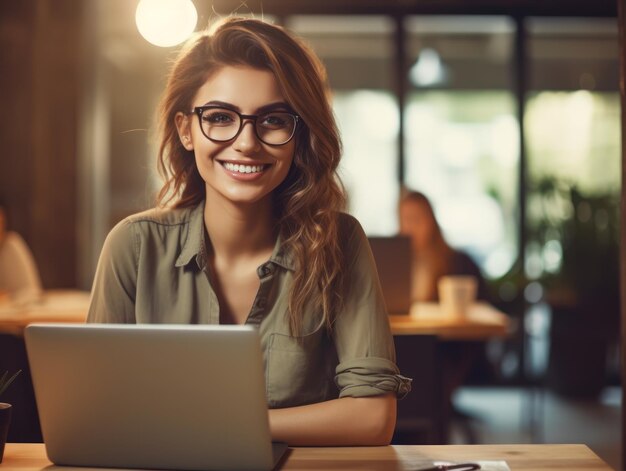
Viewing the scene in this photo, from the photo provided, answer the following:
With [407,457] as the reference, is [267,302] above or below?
above

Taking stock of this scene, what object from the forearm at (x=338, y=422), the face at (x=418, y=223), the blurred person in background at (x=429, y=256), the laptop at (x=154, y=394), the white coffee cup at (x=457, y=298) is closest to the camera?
the laptop at (x=154, y=394)

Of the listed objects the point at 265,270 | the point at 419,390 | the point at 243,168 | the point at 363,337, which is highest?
the point at 243,168

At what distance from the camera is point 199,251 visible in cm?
157

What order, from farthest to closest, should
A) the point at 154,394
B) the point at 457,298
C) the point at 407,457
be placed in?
the point at 457,298 → the point at 407,457 → the point at 154,394

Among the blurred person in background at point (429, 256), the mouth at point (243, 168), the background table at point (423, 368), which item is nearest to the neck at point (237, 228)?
the mouth at point (243, 168)

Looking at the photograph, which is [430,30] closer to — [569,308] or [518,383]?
[569,308]

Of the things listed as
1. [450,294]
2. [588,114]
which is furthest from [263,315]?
[588,114]

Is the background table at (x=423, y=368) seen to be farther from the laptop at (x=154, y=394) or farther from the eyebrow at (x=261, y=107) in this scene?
the laptop at (x=154, y=394)

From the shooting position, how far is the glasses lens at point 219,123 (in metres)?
1.50

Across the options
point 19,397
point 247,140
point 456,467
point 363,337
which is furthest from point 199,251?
point 19,397

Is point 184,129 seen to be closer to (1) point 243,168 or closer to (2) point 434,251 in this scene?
(1) point 243,168

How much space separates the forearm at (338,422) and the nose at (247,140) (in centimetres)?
47

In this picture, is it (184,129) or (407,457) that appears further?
(184,129)

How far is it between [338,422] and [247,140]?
52 cm
